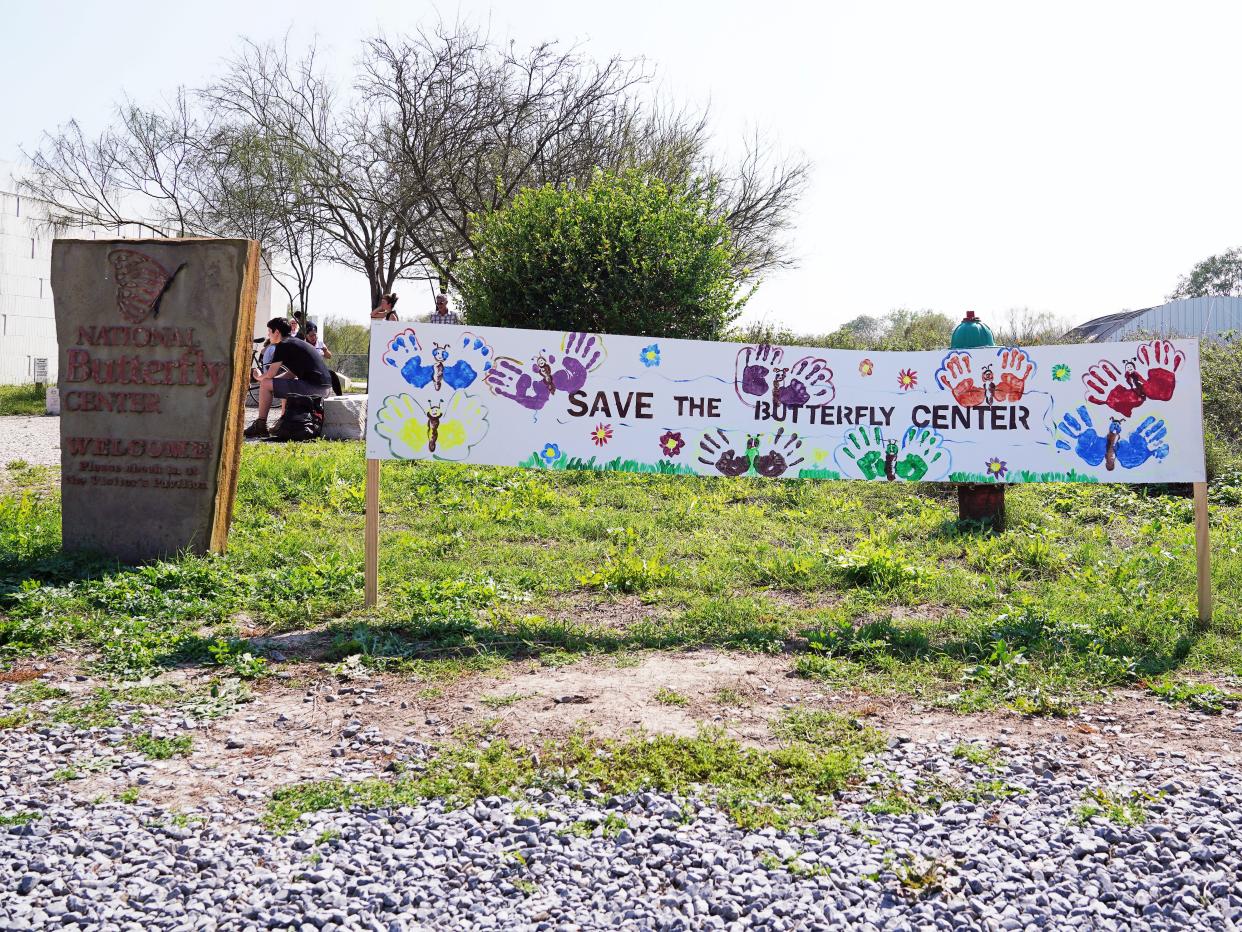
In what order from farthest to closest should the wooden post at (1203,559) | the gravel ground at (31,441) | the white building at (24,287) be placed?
the white building at (24,287)
the gravel ground at (31,441)
the wooden post at (1203,559)

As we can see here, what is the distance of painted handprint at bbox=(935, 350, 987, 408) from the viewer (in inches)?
235

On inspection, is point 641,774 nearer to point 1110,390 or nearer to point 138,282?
point 1110,390

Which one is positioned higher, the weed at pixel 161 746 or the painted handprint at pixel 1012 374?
the painted handprint at pixel 1012 374

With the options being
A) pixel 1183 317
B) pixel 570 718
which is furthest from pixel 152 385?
pixel 1183 317

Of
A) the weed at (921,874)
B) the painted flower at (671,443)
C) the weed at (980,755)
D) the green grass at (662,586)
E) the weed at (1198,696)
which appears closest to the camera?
the weed at (921,874)

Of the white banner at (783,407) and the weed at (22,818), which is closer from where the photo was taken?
the weed at (22,818)

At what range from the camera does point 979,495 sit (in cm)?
786

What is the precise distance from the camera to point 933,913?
266 centimetres

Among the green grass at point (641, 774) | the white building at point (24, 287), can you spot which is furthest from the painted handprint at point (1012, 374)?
the white building at point (24, 287)

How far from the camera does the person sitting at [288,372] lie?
448 inches

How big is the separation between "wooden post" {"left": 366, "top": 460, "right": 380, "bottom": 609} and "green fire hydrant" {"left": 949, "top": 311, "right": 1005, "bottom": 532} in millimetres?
4721

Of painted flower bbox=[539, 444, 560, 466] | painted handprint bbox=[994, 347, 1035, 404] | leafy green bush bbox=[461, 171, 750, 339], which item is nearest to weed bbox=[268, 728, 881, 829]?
painted flower bbox=[539, 444, 560, 466]

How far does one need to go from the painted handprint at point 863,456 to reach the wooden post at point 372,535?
2696mm

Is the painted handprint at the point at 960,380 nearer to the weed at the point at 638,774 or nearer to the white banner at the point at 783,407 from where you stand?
the white banner at the point at 783,407
